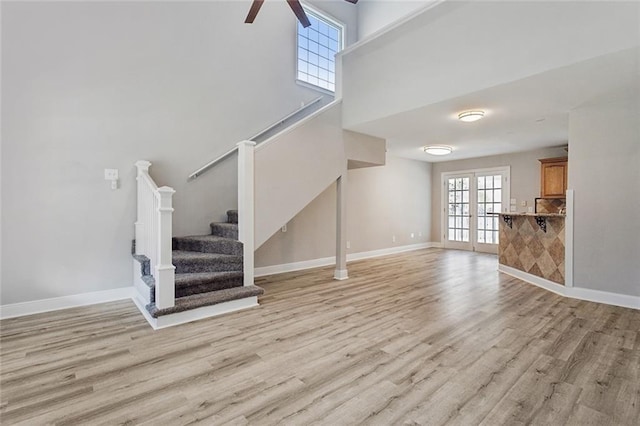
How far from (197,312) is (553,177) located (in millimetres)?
6981

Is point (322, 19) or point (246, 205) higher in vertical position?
point (322, 19)

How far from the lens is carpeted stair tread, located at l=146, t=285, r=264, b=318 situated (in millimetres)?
2935

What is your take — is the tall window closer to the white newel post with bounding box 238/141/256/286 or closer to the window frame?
the window frame

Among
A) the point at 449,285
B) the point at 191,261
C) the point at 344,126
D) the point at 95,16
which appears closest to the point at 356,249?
the point at 449,285

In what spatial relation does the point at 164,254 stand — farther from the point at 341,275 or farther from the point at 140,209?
the point at 341,275

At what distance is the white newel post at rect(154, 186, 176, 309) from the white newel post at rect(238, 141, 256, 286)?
2.98ft

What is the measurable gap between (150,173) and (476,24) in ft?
14.2

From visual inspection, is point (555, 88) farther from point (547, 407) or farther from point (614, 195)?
point (547, 407)

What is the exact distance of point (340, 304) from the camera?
3.68 meters

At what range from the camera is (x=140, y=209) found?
3691 millimetres

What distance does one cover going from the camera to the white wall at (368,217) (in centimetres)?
564

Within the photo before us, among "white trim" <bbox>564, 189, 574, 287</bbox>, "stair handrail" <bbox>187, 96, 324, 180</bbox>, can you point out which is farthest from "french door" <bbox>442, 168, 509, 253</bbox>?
"stair handrail" <bbox>187, 96, 324, 180</bbox>

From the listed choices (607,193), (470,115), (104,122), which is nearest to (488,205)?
(607,193)

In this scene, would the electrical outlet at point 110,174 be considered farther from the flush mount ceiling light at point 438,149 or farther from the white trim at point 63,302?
the flush mount ceiling light at point 438,149
